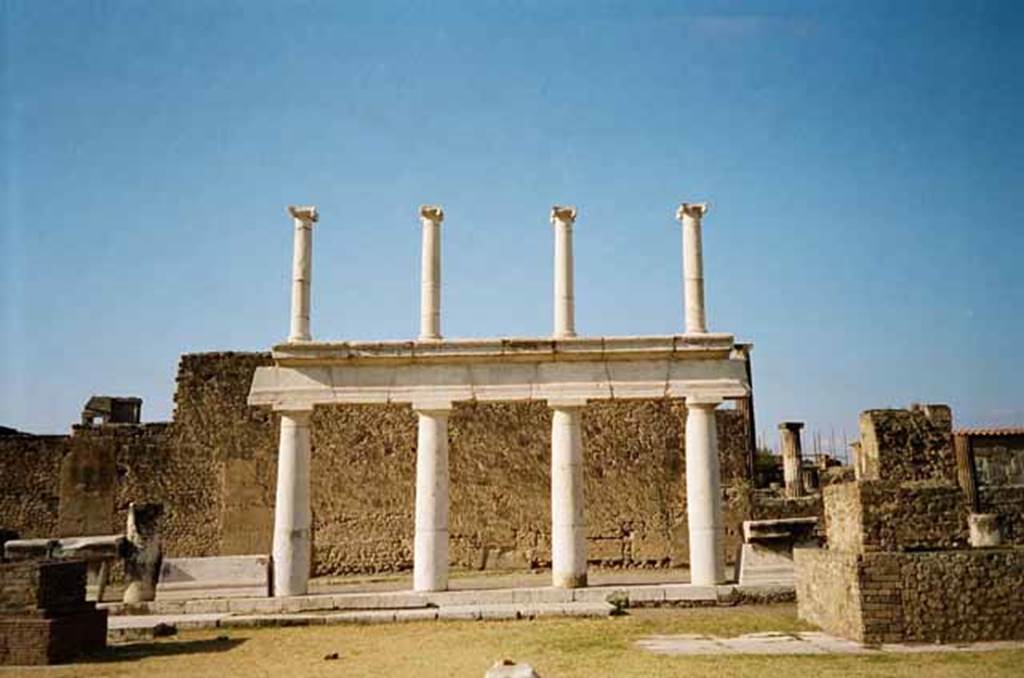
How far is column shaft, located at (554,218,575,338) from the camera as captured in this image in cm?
1432

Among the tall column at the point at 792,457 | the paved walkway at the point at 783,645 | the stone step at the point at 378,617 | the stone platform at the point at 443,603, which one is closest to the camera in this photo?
the paved walkway at the point at 783,645

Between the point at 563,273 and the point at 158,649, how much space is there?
303 inches

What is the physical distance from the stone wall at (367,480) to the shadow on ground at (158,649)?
936 centimetres

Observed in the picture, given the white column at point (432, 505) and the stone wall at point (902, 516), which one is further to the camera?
the white column at point (432, 505)

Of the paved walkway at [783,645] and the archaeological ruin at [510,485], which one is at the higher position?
the archaeological ruin at [510,485]

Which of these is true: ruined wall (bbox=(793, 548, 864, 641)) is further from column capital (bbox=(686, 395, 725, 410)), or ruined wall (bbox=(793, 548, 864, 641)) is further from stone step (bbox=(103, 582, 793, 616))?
column capital (bbox=(686, 395, 725, 410))

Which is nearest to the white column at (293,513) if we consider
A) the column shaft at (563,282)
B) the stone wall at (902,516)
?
the column shaft at (563,282)

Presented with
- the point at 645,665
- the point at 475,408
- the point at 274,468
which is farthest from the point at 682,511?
the point at 645,665

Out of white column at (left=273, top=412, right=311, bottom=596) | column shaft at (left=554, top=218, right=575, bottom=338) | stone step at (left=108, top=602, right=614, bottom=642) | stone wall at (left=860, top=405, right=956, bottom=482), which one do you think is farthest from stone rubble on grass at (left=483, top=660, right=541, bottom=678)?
column shaft at (left=554, top=218, right=575, bottom=338)

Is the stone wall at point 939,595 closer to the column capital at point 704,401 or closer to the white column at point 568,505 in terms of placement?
the column capital at point 704,401

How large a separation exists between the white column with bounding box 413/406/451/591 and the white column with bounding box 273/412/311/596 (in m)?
1.65

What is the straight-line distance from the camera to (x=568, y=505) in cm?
1395

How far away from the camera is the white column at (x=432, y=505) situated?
13.7 m

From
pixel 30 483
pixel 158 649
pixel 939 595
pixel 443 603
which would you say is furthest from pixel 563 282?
pixel 30 483
